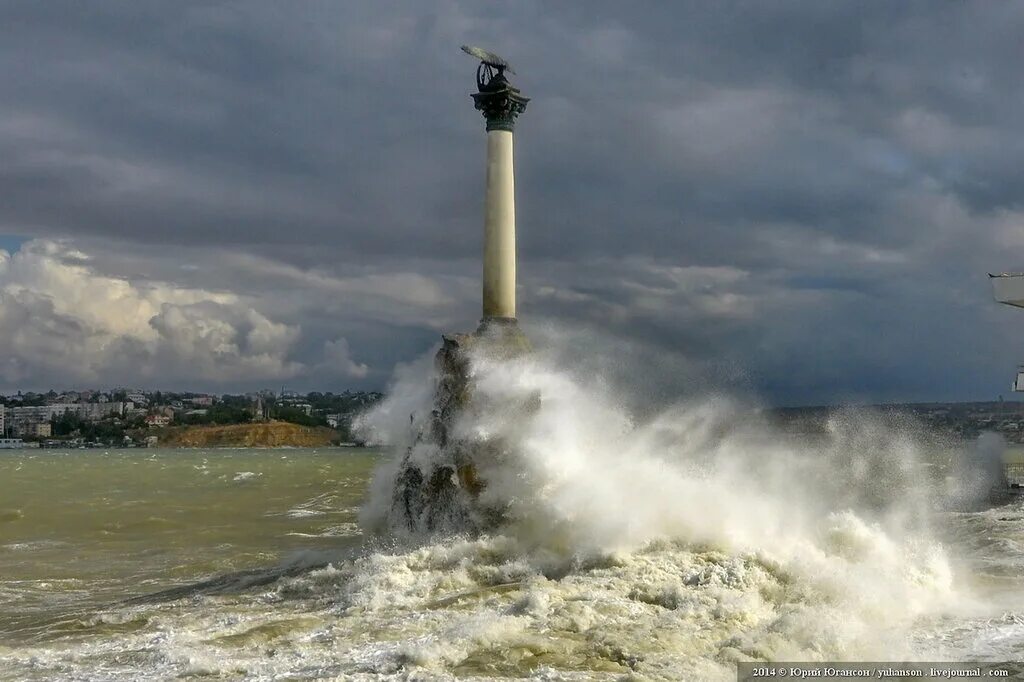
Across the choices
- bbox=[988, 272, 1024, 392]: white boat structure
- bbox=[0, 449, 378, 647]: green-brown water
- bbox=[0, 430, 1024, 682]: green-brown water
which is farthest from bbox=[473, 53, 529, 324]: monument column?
bbox=[988, 272, 1024, 392]: white boat structure

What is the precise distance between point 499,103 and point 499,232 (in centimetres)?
230

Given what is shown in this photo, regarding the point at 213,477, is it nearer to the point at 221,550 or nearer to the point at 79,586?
the point at 221,550

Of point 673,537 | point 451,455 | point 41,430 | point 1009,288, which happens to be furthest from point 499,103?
point 41,430

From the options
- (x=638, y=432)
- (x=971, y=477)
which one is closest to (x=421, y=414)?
(x=638, y=432)

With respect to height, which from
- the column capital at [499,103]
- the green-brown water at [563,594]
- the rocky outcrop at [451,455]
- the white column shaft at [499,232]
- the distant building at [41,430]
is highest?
the column capital at [499,103]

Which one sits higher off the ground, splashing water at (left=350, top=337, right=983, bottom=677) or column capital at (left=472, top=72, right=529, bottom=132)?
column capital at (left=472, top=72, right=529, bottom=132)

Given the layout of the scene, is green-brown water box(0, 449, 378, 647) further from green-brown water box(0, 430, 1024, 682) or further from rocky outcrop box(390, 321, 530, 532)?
rocky outcrop box(390, 321, 530, 532)

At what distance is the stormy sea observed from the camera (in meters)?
9.94

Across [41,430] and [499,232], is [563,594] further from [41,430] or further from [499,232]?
[41,430]

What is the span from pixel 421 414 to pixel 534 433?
253 cm

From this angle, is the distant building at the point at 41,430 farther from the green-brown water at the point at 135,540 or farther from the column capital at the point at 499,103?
the column capital at the point at 499,103

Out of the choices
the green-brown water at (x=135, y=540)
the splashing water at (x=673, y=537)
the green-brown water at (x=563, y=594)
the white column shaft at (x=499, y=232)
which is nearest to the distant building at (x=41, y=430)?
the green-brown water at (x=135, y=540)

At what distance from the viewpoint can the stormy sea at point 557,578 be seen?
→ 994cm

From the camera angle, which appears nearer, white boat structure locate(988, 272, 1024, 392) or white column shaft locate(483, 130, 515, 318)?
white column shaft locate(483, 130, 515, 318)
